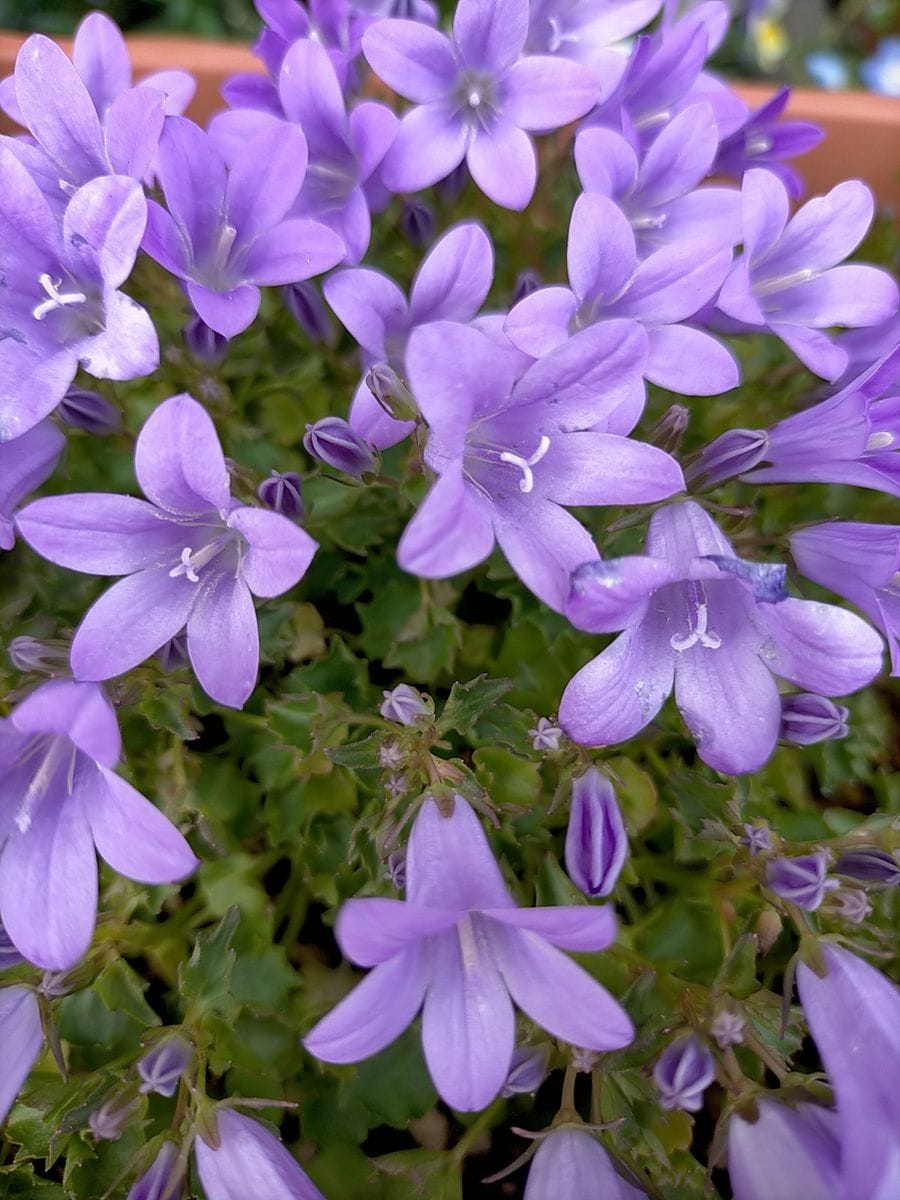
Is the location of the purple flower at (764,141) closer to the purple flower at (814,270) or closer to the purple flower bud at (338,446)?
the purple flower at (814,270)

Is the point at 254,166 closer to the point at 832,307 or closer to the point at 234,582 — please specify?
the point at 234,582

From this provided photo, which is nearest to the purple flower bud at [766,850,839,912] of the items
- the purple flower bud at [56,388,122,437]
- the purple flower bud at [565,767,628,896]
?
the purple flower bud at [565,767,628,896]

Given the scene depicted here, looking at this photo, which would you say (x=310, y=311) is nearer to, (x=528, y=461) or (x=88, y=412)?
(x=88, y=412)

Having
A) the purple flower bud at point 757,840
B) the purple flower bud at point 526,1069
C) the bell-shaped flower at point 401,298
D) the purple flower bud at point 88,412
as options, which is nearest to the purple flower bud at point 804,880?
the purple flower bud at point 757,840

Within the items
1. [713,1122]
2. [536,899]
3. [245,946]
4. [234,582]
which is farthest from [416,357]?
[713,1122]

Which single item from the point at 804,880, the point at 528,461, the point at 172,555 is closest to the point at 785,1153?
the point at 804,880

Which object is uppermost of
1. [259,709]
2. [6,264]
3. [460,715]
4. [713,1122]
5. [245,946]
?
[6,264]
